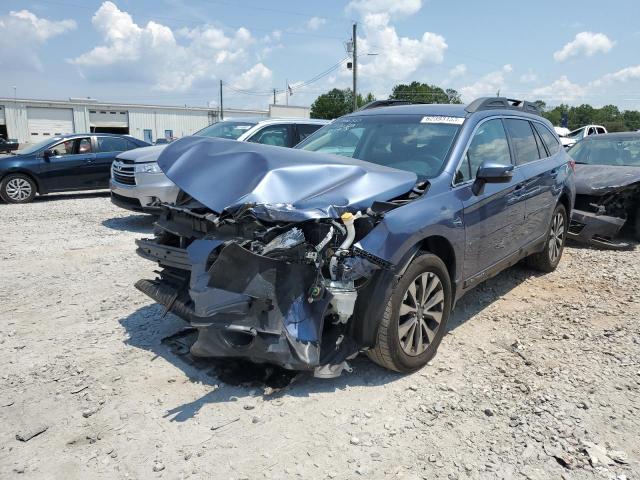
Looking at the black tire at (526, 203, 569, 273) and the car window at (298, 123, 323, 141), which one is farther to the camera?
the car window at (298, 123, 323, 141)

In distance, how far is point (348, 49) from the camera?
33.7m

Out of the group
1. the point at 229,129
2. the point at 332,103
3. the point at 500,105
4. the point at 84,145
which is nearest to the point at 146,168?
the point at 229,129

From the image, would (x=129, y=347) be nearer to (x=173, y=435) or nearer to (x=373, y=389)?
(x=173, y=435)

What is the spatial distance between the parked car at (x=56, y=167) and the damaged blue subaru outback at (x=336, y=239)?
871cm

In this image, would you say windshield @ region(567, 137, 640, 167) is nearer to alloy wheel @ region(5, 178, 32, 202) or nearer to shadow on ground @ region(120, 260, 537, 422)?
shadow on ground @ region(120, 260, 537, 422)

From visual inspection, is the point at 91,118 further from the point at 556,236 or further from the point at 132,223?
the point at 556,236

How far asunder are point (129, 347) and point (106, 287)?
1.61 metres

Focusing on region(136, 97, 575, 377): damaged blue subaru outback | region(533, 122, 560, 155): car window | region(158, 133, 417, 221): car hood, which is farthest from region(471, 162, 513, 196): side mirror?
region(533, 122, 560, 155): car window

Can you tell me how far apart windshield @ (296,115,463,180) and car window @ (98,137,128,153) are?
868 cm

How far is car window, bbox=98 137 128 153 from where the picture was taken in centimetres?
1196

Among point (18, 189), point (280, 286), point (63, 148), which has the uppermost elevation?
point (63, 148)

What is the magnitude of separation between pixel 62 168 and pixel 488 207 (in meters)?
10.4

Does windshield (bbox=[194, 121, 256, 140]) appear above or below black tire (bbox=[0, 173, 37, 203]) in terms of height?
above

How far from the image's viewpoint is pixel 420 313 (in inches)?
139
